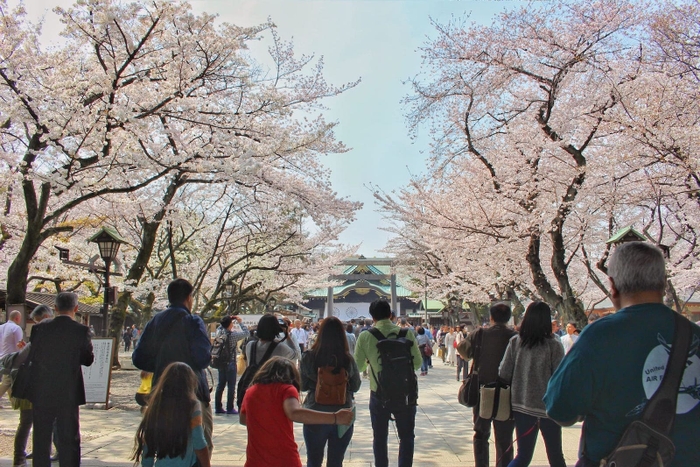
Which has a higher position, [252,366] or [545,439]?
[252,366]

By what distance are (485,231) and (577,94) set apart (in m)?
3.49

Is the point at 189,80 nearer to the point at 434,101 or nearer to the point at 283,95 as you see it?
the point at 283,95

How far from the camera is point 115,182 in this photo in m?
9.80

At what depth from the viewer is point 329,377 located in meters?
4.29

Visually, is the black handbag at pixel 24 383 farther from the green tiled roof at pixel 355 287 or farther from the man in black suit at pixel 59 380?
the green tiled roof at pixel 355 287

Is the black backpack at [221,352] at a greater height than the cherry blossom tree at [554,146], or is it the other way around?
the cherry blossom tree at [554,146]

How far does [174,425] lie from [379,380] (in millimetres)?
1984

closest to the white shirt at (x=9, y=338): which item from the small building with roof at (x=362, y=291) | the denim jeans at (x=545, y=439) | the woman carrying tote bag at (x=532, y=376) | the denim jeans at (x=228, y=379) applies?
the denim jeans at (x=228, y=379)

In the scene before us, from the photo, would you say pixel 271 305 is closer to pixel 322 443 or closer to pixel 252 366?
pixel 252 366

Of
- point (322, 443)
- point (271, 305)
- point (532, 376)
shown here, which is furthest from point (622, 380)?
point (271, 305)

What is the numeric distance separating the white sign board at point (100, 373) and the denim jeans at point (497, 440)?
602cm

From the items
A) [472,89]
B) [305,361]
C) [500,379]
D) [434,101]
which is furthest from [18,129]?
[500,379]

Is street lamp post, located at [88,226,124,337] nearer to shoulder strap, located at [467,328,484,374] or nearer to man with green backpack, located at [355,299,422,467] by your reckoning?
man with green backpack, located at [355,299,422,467]

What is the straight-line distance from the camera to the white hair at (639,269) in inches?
87.9
